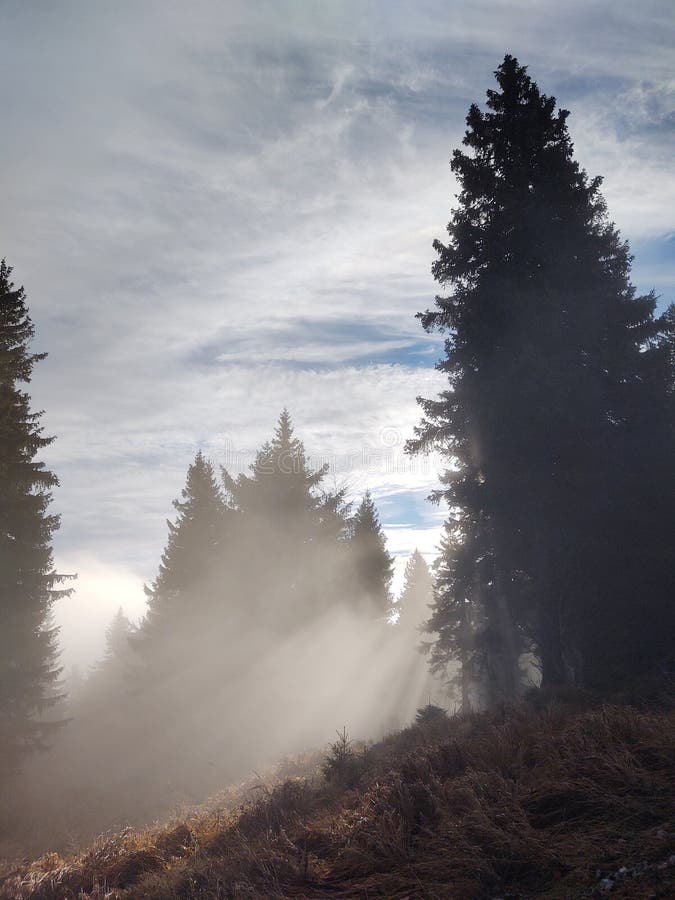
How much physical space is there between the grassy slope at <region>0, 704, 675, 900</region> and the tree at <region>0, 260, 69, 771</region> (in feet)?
35.9

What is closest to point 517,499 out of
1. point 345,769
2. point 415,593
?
point 345,769

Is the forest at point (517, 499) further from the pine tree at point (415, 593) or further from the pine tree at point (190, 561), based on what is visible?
the pine tree at point (415, 593)

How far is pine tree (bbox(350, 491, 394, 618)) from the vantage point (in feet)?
105

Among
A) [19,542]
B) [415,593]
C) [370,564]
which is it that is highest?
[19,542]

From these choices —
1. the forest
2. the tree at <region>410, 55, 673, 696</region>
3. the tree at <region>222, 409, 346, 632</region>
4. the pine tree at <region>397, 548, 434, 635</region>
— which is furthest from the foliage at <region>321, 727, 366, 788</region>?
the pine tree at <region>397, 548, 434, 635</region>

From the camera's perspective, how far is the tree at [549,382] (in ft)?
41.2

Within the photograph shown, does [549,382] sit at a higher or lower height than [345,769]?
higher

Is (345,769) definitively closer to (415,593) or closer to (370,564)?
(370,564)

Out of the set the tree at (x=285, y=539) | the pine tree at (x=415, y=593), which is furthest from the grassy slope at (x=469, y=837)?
the pine tree at (x=415, y=593)

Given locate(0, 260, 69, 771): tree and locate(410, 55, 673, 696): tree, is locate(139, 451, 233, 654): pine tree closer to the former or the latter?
locate(0, 260, 69, 771): tree

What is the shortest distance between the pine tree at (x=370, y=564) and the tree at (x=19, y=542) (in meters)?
19.1

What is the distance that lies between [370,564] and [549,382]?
2302 cm

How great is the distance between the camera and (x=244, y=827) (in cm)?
673

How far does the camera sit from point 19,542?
16141 mm
